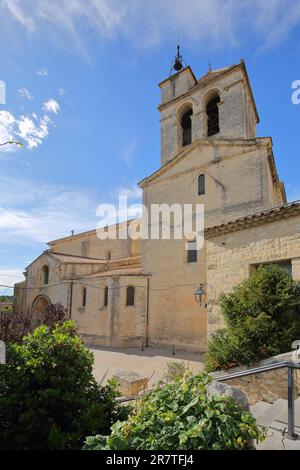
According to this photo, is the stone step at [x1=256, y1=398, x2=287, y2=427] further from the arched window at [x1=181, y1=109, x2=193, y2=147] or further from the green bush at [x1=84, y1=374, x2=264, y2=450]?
the arched window at [x1=181, y1=109, x2=193, y2=147]

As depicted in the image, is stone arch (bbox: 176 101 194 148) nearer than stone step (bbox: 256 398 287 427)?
No

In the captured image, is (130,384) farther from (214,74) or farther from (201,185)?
(214,74)

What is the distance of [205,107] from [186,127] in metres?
1.98

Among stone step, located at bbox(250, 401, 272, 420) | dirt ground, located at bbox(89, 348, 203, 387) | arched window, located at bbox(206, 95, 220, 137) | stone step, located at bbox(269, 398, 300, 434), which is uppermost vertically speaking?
arched window, located at bbox(206, 95, 220, 137)

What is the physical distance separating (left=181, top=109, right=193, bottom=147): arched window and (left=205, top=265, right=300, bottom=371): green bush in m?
13.9

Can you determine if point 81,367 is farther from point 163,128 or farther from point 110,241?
point 110,241

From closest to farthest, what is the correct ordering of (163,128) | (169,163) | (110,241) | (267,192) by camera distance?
(267,192) < (169,163) < (163,128) < (110,241)

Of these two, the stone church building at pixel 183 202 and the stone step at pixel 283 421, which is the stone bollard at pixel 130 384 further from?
the stone church building at pixel 183 202

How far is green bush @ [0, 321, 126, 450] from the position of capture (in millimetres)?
3035

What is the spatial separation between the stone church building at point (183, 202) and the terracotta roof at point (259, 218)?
23cm

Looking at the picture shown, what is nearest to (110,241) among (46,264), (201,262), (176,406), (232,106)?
(46,264)

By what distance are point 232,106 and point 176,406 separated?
16574 millimetres

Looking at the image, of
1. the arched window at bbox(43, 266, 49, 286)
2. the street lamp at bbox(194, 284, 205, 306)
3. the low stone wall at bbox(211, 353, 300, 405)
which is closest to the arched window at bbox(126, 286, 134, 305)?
the street lamp at bbox(194, 284, 205, 306)
